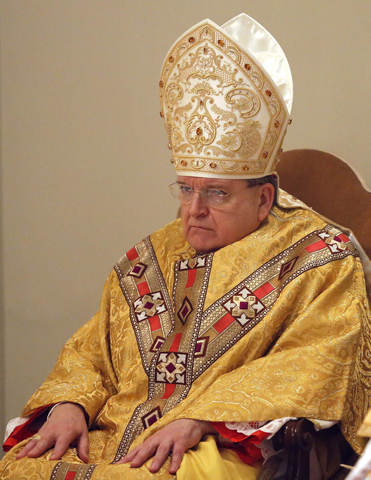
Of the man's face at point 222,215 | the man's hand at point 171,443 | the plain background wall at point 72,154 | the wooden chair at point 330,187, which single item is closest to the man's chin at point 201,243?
the man's face at point 222,215

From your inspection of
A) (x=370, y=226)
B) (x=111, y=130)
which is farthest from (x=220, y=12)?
(x=370, y=226)

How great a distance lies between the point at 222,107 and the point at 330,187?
68cm

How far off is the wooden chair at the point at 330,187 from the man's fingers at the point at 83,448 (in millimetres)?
1312

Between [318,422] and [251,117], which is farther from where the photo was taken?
[251,117]

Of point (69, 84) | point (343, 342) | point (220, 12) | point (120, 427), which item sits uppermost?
point (220, 12)

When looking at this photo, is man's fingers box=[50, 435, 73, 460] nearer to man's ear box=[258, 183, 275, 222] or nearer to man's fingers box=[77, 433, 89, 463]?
man's fingers box=[77, 433, 89, 463]

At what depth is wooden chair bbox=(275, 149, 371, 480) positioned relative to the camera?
2648mm

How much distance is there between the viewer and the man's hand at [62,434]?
2.11 m

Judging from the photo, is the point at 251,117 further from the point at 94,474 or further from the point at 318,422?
the point at 94,474

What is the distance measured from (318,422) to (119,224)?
2.16 m

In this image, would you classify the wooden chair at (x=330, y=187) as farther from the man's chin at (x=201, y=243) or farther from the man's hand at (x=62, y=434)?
the man's hand at (x=62, y=434)

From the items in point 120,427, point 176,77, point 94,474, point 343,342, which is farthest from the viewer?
point 176,77

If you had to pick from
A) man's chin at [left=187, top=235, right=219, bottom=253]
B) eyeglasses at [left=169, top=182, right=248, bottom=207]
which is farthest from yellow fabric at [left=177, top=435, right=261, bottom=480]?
eyeglasses at [left=169, top=182, right=248, bottom=207]

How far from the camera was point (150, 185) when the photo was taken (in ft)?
12.3
